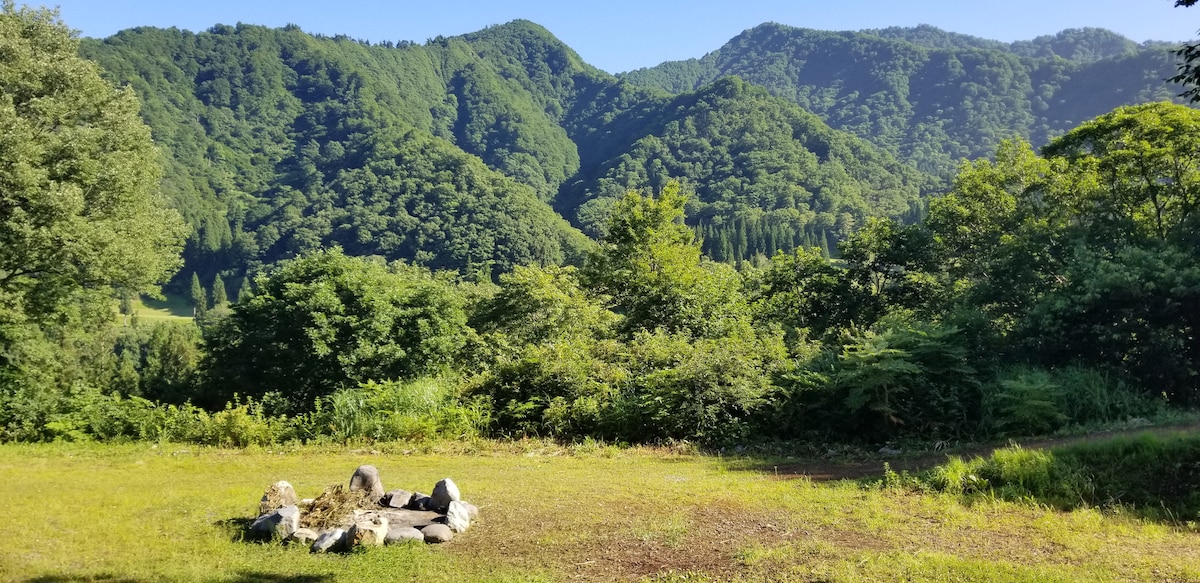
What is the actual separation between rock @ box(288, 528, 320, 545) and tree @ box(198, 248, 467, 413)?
1396 centimetres

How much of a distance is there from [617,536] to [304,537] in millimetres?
3137

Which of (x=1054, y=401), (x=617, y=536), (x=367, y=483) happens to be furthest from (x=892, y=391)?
(x=367, y=483)

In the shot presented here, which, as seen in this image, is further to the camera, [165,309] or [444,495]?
[165,309]

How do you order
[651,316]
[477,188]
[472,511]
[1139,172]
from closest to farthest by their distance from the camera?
[472,511], [1139,172], [651,316], [477,188]

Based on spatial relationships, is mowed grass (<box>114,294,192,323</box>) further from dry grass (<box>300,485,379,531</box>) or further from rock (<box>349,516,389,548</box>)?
rock (<box>349,516,389,548</box>)

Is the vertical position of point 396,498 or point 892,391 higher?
point 892,391

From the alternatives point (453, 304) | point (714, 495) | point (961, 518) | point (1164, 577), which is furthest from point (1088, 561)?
point (453, 304)

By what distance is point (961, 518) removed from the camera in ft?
23.7

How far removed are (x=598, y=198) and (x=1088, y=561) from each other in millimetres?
164644

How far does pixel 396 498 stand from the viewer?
829 cm

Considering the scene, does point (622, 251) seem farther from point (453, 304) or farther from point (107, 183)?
point (107, 183)

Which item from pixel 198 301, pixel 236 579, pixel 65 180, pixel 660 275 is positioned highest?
pixel 198 301

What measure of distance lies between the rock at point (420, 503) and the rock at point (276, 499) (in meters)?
1.26

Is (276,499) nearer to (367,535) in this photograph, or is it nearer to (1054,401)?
(367,535)
